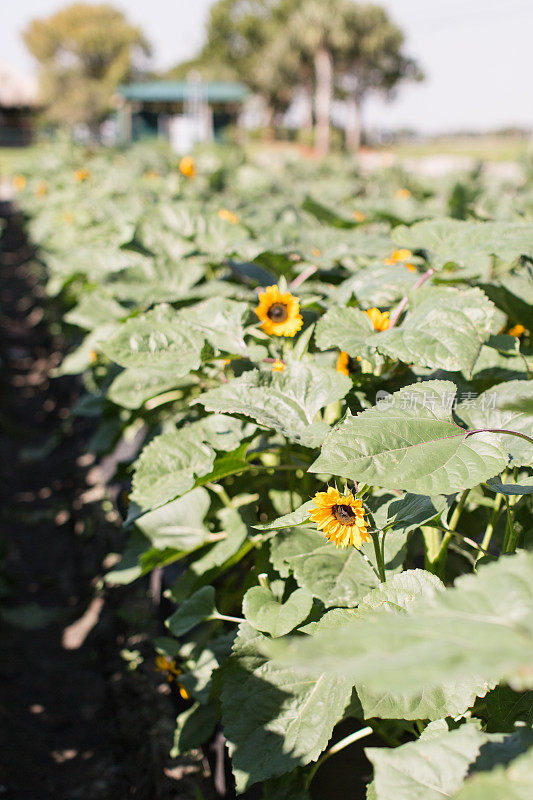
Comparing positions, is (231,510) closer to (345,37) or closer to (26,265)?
(26,265)

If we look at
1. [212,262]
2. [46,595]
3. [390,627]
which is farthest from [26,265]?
[390,627]

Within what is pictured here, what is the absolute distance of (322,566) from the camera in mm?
1414

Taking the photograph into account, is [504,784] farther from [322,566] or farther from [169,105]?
[169,105]

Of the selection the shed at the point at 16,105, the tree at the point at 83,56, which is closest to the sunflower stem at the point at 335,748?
the tree at the point at 83,56

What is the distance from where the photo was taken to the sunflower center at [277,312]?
1736 mm

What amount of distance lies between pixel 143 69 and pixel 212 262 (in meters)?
61.2

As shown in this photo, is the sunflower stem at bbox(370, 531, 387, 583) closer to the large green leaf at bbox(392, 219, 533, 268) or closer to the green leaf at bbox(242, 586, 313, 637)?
the green leaf at bbox(242, 586, 313, 637)

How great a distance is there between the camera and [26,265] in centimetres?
987

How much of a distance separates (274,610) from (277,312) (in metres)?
0.72

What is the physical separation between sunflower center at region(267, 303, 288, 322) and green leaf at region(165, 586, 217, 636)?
2.15 feet

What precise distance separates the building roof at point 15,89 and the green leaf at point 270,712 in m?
53.2

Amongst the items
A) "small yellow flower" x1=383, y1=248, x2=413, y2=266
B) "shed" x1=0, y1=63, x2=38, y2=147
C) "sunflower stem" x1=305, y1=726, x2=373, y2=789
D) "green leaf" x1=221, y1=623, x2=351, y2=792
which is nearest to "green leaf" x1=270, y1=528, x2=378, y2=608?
"green leaf" x1=221, y1=623, x2=351, y2=792

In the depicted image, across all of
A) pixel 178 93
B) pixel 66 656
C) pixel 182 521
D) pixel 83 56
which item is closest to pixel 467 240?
pixel 182 521

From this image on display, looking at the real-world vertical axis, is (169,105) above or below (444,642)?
below
